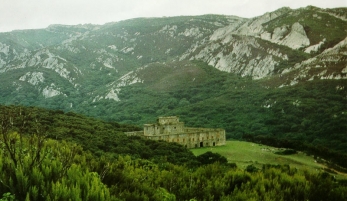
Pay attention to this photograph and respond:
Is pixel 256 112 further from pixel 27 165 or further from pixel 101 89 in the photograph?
pixel 27 165

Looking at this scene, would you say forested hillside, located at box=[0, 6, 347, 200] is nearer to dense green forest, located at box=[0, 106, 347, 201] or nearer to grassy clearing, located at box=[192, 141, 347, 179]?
dense green forest, located at box=[0, 106, 347, 201]

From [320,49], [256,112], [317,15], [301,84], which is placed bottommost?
[256,112]

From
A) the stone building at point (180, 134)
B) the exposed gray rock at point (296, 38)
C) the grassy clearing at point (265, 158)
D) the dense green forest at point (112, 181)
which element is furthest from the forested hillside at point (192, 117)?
the stone building at point (180, 134)

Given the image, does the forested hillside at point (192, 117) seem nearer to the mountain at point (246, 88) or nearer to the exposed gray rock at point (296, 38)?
the mountain at point (246, 88)

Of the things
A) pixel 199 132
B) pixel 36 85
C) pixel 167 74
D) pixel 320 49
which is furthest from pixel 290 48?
pixel 36 85

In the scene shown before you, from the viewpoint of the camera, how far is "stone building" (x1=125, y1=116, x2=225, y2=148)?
6925 centimetres

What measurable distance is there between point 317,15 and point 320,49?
130 ft

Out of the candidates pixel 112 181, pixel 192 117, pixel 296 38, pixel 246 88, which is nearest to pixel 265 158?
pixel 112 181

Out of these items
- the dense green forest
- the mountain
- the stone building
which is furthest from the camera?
the mountain

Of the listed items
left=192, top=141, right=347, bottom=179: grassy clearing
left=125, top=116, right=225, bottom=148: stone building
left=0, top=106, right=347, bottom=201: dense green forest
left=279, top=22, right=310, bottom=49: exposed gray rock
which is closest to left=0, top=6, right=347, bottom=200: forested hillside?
left=0, top=106, right=347, bottom=201: dense green forest

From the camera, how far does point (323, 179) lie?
11148mm

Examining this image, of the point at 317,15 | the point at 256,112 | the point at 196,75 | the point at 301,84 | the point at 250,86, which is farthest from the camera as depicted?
the point at 317,15

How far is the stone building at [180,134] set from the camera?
69.2m

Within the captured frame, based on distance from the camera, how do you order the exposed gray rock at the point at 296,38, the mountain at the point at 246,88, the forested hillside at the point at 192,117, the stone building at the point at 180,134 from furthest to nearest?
the exposed gray rock at the point at 296,38, the mountain at the point at 246,88, the stone building at the point at 180,134, the forested hillside at the point at 192,117
